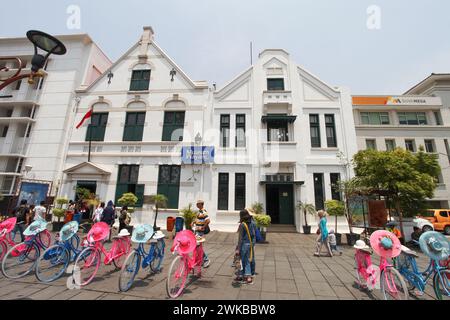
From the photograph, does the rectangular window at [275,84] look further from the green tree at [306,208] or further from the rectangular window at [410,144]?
the rectangular window at [410,144]

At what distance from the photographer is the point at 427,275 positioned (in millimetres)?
4473

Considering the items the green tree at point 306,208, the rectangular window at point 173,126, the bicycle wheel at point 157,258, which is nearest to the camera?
the bicycle wheel at point 157,258

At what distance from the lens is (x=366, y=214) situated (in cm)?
1131

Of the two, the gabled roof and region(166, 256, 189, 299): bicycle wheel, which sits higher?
the gabled roof

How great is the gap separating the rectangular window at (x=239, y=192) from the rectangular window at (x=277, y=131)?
12.8ft

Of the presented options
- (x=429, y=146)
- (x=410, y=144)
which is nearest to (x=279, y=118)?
(x=410, y=144)

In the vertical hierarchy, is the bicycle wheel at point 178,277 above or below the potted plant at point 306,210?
below

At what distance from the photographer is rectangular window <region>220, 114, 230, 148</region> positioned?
16266 millimetres

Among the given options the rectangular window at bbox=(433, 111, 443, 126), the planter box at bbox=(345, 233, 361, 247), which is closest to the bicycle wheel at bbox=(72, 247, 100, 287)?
the planter box at bbox=(345, 233, 361, 247)

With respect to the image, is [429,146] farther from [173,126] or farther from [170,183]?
[170,183]

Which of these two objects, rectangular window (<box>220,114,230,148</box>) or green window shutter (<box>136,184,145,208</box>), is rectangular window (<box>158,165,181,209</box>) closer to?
green window shutter (<box>136,184,145,208</box>)

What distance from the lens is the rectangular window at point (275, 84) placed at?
1747 centimetres

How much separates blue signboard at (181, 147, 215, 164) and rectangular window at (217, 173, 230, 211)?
62.4 inches

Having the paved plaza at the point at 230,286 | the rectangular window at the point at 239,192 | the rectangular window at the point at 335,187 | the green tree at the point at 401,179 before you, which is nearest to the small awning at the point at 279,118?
the rectangular window at the point at 239,192
